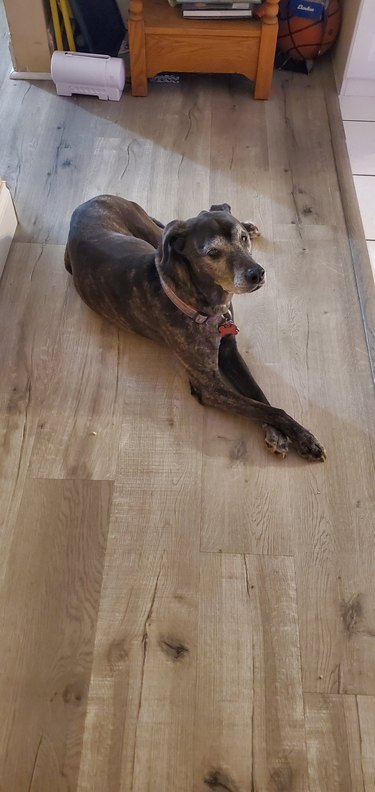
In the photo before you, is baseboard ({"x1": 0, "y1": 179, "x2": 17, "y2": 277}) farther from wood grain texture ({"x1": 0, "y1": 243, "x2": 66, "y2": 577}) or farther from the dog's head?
the dog's head

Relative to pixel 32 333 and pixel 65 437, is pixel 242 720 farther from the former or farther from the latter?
pixel 32 333

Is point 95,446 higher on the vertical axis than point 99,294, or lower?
lower

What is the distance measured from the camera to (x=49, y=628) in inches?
64.8

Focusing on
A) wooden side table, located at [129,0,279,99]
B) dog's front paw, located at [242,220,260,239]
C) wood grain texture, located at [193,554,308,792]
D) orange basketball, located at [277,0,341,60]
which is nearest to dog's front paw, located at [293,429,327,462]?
wood grain texture, located at [193,554,308,792]

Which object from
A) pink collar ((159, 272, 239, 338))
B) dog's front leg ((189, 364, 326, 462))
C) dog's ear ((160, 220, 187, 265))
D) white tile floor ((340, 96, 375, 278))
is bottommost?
white tile floor ((340, 96, 375, 278))

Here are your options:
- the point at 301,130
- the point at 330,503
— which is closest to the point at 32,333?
the point at 330,503

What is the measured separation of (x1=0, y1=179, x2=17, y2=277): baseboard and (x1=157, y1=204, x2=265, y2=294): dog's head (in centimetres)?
A: 89

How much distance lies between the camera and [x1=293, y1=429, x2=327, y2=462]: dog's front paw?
1903 mm

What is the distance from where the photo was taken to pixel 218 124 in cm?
298

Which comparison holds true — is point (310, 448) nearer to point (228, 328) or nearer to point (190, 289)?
point (228, 328)

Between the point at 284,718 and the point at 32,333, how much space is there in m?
1.45

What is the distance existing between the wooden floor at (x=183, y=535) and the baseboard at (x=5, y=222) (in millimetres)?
54

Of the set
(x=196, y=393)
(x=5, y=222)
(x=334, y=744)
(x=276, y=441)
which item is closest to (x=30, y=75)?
(x=5, y=222)

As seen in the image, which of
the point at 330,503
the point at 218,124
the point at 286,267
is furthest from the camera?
the point at 218,124
